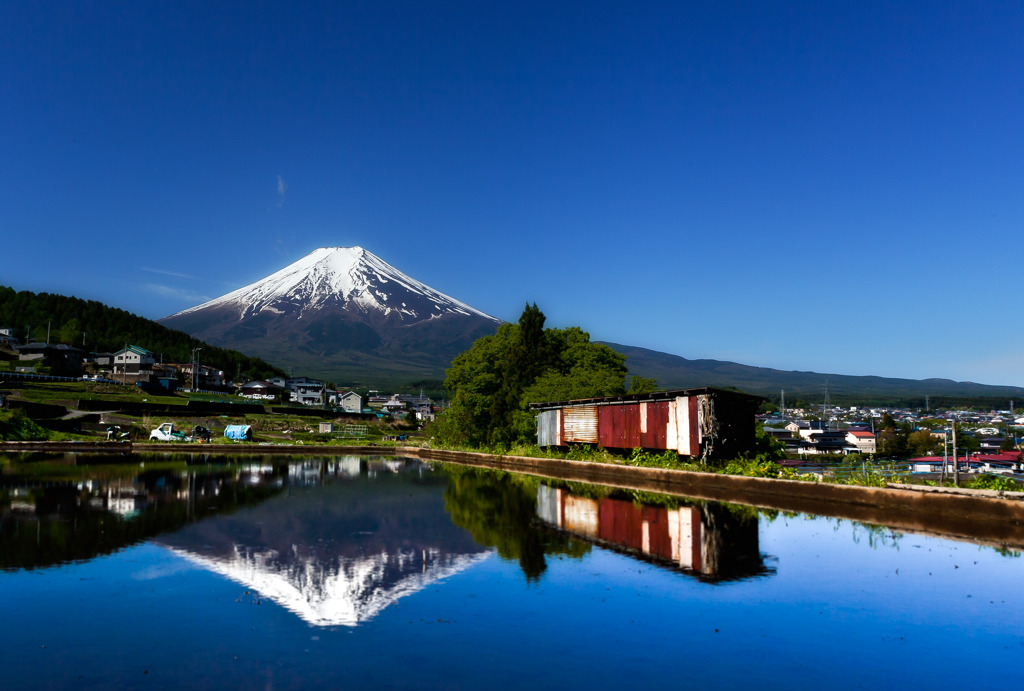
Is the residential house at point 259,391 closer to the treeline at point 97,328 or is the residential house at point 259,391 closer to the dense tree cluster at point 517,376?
the treeline at point 97,328

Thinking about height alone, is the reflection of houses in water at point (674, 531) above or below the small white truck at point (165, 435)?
below

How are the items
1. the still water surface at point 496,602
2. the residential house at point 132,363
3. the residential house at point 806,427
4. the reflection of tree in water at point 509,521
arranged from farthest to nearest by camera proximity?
the residential house at point 806,427, the residential house at point 132,363, the reflection of tree in water at point 509,521, the still water surface at point 496,602

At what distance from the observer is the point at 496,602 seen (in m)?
8.30

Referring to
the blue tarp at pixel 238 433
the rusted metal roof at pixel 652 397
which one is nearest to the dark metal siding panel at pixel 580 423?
the rusted metal roof at pixel 652 397

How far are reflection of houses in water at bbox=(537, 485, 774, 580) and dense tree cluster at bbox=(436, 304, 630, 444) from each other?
21.4 m

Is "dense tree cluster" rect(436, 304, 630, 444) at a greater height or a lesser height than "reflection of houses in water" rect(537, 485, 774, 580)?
greater

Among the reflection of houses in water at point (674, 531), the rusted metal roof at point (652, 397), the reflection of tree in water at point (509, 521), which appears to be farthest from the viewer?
the rusted metal roof at point (652, 397)

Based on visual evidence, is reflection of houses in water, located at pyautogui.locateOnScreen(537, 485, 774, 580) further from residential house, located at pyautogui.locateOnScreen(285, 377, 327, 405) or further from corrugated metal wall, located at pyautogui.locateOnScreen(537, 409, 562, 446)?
residential house, located at pyautogui.locateOnScreen(285, 377, 327, 405)

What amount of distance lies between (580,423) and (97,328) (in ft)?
518

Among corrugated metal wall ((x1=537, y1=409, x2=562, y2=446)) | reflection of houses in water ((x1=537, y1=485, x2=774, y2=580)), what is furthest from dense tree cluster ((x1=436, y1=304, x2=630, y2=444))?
reflection of houses in water ((x1=537, y1=485, x2=774, y2=580))

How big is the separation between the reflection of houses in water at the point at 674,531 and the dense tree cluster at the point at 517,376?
70.3ft

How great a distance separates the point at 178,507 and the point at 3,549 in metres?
5.88

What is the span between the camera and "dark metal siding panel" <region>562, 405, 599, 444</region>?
3114 cm

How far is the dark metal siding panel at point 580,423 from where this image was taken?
31.1 m
